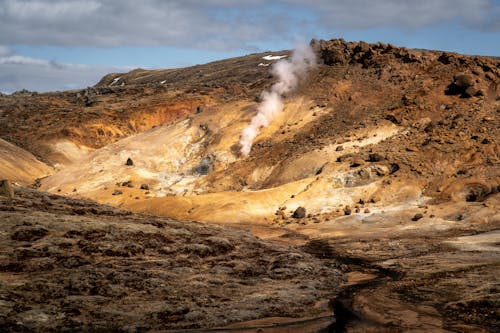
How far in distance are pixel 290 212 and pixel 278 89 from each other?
55.1 ft

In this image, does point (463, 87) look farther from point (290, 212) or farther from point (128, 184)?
point (128, 184)

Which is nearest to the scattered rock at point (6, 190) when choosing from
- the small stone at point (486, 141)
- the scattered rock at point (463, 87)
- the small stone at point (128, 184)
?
the small stone at point (128, 184)

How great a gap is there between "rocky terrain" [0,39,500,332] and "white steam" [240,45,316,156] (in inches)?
25.5

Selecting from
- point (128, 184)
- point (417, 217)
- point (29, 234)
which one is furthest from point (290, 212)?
point (29, 234)

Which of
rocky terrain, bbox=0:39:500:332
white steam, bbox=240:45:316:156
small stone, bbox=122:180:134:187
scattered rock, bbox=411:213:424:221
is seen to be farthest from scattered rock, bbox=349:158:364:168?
small stone, bbox=122:180:134:187

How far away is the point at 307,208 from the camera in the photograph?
35.3 m

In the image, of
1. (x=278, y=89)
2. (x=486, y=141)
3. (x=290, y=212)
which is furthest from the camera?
(x=278, y=89)

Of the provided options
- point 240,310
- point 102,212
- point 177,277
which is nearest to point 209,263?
point 177,277

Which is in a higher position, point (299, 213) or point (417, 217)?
point (299, 213)

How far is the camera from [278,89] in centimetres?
4950

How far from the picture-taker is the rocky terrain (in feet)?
55.9

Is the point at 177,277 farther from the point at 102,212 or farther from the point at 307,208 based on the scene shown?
the point at 307,208

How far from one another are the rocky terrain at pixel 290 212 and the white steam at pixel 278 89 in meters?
0.65

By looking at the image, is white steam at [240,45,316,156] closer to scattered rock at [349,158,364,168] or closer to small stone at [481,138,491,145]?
scattered rock at [349,158,364,168]
